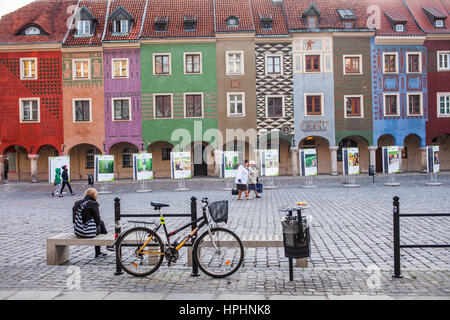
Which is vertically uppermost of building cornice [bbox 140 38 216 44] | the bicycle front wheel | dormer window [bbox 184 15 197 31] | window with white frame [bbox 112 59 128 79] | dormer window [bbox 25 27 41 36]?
dormer window [bbox 184 15 197 31]

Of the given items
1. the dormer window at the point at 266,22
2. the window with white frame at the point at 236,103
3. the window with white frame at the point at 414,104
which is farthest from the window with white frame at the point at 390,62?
the window with white frame at the point at 236,103

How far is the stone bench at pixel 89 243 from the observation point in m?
5.55

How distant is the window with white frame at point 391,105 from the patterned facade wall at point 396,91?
0.24 metres

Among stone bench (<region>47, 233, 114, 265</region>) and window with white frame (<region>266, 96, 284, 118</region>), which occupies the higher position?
window with white frame (<region>266, 96, 284, 118</region>)

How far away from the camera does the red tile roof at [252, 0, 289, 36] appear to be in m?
28.3

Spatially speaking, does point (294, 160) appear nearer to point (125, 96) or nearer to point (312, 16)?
point (312, 16)

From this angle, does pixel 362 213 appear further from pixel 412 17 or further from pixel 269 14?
pixel 412 17

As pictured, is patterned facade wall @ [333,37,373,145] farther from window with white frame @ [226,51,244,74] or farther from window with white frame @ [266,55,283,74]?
window with white frame @ [226,51,244,74]

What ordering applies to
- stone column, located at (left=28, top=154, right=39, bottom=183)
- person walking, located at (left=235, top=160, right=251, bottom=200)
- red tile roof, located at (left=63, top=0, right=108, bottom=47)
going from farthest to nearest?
stone column, located at (left=28, top=154, right=39, bottom=183) < red tile roof, located at (left=63, top=0, right=108, bottom=47) < person walking, located at (left=235, top=160, right=251, bottom=200)

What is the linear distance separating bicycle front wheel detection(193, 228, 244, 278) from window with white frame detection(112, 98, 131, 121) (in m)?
24.0

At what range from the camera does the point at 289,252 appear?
5.05 meters

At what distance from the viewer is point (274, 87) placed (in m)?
28.3

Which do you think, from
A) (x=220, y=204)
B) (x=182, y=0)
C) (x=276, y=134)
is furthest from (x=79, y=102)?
(x=220, y=204)

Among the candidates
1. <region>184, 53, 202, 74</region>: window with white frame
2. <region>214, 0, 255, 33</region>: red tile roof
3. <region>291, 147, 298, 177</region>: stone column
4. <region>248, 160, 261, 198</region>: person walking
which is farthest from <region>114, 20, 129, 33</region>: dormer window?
<region>248, 160, 261, 198</region>: person walking
